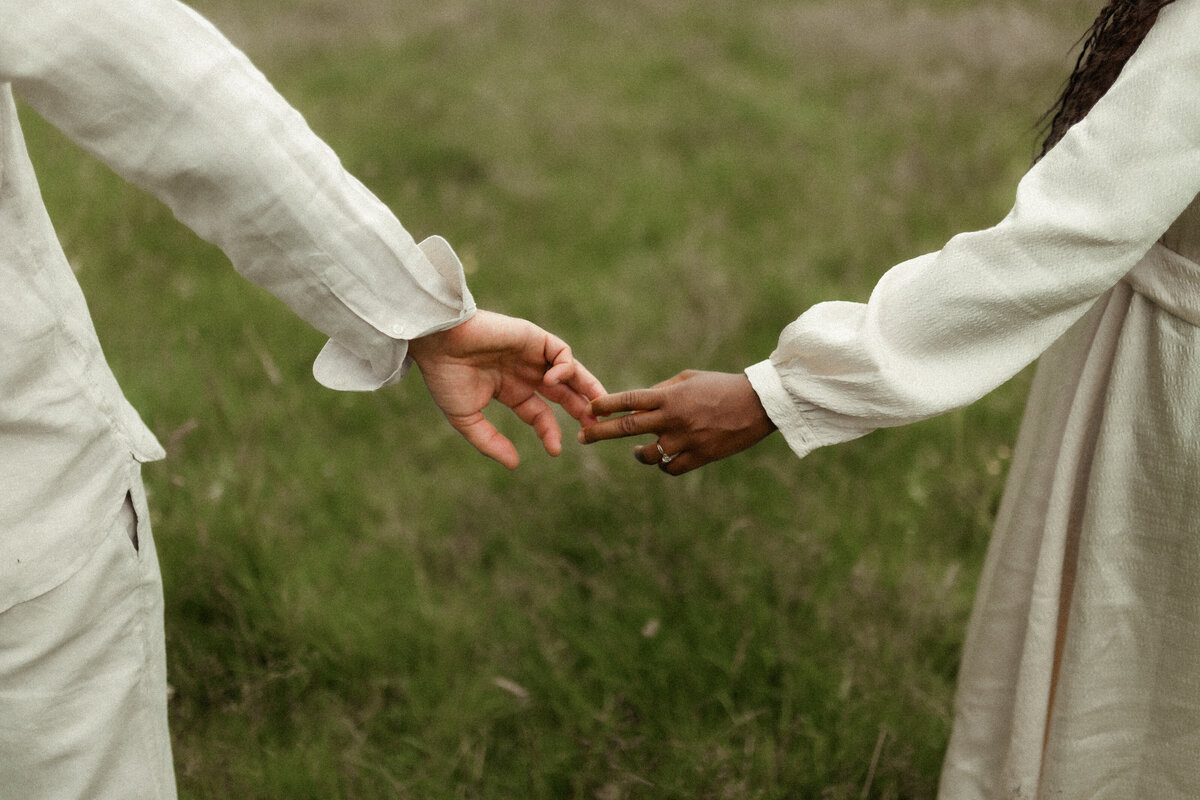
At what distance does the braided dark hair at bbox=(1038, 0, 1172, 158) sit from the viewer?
1.35 m

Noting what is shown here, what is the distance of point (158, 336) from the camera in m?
3.61

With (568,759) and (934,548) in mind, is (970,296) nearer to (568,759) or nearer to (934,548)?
(568,759)

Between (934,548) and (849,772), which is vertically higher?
(934,548)

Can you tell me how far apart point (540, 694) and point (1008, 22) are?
21.6 feet

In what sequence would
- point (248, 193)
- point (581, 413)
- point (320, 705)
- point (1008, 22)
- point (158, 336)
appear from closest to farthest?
point (248, 193) → point (581, 413) → point (320, 705) → point (158, 336) → point (1008, 22)

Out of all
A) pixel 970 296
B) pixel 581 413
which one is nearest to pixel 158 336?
pixel 581 413

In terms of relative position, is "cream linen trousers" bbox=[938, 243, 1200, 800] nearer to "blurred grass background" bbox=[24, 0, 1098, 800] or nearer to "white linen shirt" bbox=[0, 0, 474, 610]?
"blurred grass background" bbox=[24, 0, 1098, 800]

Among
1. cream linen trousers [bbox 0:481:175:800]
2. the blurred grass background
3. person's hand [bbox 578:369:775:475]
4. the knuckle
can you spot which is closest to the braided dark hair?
person's hand [bbox 578:369:775:475]

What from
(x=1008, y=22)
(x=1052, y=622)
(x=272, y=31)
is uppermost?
(x=1008, y=22)

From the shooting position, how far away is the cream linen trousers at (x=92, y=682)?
1.12m

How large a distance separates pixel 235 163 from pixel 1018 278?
971 millimetres

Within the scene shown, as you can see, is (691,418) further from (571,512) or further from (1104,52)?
(571,512)

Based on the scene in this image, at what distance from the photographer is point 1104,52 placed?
4.70 ft

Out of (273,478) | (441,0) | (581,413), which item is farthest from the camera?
(441,0)
